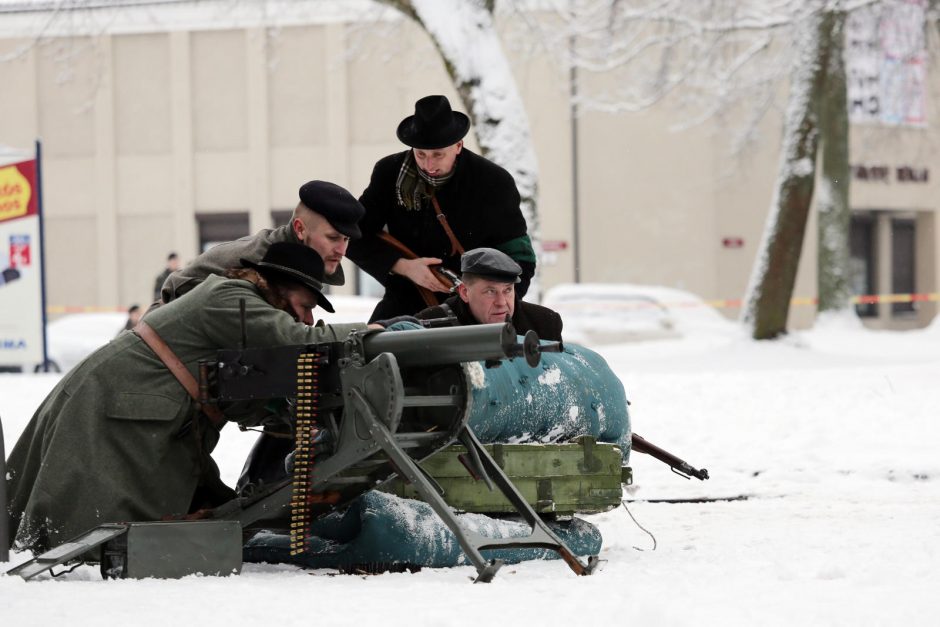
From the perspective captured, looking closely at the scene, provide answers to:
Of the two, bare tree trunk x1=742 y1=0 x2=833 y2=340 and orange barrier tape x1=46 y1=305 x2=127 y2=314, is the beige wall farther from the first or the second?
bare tree trunk x1=742 y1=0 x2=833 y2=340

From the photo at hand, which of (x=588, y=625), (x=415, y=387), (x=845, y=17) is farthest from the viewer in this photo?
(x=845, y=17)

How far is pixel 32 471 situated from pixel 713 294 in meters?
24.7

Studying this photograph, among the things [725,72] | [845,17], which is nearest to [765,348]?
[845,17]

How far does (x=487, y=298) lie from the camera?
5.82 m

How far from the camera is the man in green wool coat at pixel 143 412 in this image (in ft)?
16.2

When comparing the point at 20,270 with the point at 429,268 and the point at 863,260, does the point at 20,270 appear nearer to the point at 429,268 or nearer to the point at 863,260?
the point at 429,268

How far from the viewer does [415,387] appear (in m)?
4.91

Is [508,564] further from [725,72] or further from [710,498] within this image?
[725,72]

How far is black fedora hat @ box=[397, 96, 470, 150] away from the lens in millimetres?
5992

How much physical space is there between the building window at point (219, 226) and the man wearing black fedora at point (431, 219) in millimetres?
24208

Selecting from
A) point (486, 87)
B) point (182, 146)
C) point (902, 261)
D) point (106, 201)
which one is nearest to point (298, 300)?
point (486, 87)

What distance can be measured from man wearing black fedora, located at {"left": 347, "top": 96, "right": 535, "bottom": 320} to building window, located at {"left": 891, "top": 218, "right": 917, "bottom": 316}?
29.7 m

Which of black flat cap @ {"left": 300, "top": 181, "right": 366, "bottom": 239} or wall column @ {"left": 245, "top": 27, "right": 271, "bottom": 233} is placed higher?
wall column @ {"left": 245, "top": 27, "right": 271, "bottom": 233}

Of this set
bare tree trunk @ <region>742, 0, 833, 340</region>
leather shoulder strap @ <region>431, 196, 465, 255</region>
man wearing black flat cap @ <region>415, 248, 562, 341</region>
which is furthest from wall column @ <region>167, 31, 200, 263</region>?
man wearing black flat cap @ <region>415, 248, 562, 341</region>
